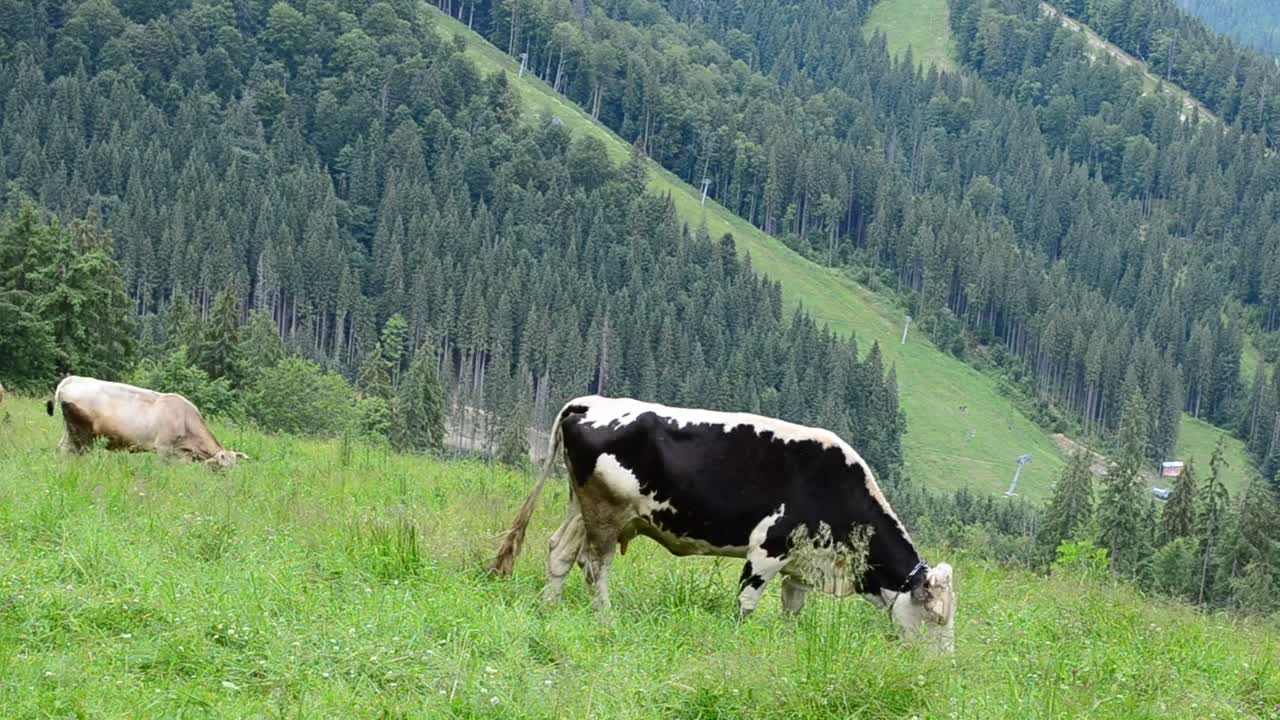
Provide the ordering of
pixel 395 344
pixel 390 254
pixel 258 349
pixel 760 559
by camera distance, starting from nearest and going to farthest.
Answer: pixel 760 559
pixel 258 349
pixel 395 344
pixel 390 254

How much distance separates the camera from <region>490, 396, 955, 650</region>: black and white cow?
12.3 meters

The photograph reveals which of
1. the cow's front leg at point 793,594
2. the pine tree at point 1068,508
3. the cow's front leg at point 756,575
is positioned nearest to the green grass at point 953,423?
the pine tree at point 1068,508

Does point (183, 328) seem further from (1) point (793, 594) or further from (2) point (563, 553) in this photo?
(1) point (793, 594)

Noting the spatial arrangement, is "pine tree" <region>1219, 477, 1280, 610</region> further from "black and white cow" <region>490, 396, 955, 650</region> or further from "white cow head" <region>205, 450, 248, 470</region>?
"black and white cow" <region>490, 396, 955, 650</region>

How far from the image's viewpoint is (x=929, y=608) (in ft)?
39.5

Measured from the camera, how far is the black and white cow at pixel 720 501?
12258 millimetres

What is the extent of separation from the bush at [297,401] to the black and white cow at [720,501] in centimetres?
5469

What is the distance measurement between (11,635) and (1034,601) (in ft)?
34.1

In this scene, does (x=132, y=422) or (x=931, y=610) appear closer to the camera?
(x=931, y=610)

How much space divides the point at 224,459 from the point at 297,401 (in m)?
52.1

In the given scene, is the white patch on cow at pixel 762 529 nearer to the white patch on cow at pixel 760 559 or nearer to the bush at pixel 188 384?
the white patch on cow at pixel 760 559

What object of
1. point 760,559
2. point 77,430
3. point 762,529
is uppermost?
point 762,529

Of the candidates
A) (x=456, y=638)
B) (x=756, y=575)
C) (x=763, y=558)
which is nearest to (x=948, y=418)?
(x=763, y=558)

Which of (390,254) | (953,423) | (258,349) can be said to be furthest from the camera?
(953,423)
